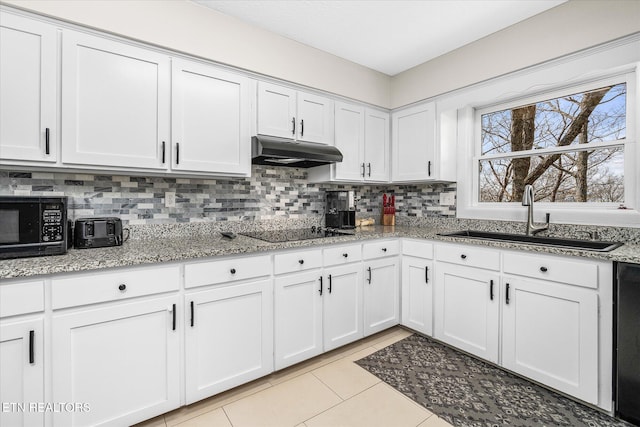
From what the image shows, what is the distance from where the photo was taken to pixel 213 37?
2.03 meters

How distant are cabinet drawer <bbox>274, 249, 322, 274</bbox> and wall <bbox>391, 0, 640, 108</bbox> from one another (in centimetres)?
189

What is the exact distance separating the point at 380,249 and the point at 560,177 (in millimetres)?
1493

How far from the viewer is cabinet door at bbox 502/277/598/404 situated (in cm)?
162

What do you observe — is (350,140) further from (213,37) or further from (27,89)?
(27,89)

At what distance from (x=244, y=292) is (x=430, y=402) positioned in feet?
4.11

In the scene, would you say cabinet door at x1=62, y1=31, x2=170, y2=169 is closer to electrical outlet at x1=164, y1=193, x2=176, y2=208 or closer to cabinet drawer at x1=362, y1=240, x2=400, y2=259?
electrical outlet at x1=164, y1=193, x2=176, y2=208

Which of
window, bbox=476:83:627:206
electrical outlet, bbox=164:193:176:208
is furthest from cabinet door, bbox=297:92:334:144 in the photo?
window, bbox=476:83:627:206

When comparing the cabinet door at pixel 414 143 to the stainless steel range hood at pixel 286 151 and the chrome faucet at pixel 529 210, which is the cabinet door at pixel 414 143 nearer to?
the chrome faucet at pixel 529 210

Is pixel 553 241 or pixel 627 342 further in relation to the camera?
pixel 553 241

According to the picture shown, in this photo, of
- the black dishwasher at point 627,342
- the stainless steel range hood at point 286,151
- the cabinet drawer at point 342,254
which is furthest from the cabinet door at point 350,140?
the black dishwasher at point 627,342

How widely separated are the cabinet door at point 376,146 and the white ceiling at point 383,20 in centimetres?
58

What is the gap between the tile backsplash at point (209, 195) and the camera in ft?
5.96

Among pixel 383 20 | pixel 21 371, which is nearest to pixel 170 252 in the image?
pixel 21 371

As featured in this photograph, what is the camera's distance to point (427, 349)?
2344mm
